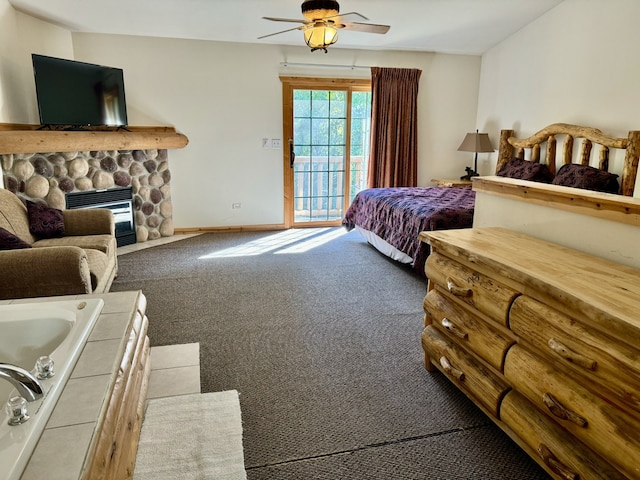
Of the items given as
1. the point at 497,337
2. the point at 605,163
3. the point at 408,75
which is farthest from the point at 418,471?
the point at 408,75

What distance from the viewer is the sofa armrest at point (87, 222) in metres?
3.70

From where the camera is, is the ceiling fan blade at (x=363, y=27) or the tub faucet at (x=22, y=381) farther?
the ceiling fan blade at (x=363, y=27)

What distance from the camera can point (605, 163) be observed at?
4.27 meters

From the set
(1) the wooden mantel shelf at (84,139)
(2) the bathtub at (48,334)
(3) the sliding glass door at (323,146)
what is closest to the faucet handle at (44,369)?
(2) the bathtub at (48,334)

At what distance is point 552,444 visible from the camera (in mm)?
1572

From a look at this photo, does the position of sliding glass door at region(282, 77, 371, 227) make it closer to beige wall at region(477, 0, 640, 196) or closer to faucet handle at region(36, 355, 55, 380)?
beige wall at region(477, 0, 640, 196)

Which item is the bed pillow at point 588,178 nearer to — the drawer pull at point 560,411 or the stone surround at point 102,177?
the drawer pull at point 560,411

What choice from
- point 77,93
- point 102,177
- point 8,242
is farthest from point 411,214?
point 77,93

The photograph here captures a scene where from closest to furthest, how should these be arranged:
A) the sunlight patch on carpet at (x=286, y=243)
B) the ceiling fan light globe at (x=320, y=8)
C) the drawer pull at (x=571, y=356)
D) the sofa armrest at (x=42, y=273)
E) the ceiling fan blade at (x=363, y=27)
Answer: the drawer pull at (x=571, y=356)
the sofa armrest at (x=42, y=273)
the ceiling fan light globe at (x=320, y=8)
the ceiling fan blade at (x=363, y=27)
the sunlight patch on carpet at (x=286, y=243)

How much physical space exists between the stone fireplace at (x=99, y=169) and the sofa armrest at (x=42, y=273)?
6.44 ft

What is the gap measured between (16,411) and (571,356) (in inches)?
68.1

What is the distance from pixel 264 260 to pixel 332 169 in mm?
2159

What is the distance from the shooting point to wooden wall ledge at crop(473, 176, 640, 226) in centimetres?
172

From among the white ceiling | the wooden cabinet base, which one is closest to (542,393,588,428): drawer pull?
the wooden cabinet base
